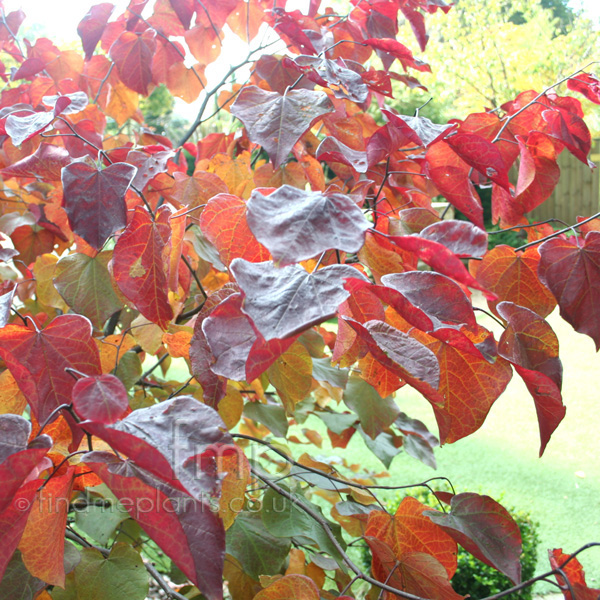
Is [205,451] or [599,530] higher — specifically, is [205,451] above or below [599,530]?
above

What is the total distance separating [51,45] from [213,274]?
31.5 inches

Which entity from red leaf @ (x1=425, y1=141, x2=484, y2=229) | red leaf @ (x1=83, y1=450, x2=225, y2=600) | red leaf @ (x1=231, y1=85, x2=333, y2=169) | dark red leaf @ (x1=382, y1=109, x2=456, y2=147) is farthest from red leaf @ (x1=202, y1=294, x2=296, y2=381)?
red leaf @ (x1=425, y1=141, x2=484, y2=229)

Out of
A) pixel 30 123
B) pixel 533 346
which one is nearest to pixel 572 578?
pixel 533 346

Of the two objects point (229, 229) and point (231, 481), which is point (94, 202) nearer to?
point (229, 229)

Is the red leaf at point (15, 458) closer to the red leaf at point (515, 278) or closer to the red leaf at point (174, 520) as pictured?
the red leaf at point (174, 520)

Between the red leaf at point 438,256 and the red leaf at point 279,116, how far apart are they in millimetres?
243

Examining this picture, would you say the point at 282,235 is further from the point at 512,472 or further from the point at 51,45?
the point at 512,472

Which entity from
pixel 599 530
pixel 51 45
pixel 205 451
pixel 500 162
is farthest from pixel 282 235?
pixel 599 530

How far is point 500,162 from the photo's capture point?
723 mm

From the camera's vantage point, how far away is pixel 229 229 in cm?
67

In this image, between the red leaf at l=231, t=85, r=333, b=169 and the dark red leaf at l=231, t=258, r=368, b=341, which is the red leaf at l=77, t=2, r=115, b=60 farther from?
the dark red leaf at l=231, t=258, r=368, b=341

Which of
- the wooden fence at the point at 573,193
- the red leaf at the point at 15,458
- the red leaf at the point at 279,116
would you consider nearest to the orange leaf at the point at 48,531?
the red leaf at the point at 15,458

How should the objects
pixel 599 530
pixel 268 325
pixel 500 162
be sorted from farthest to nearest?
pixel 599 530 → pixel 500 162 → pixel 268 325

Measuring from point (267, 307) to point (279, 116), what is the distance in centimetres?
38
